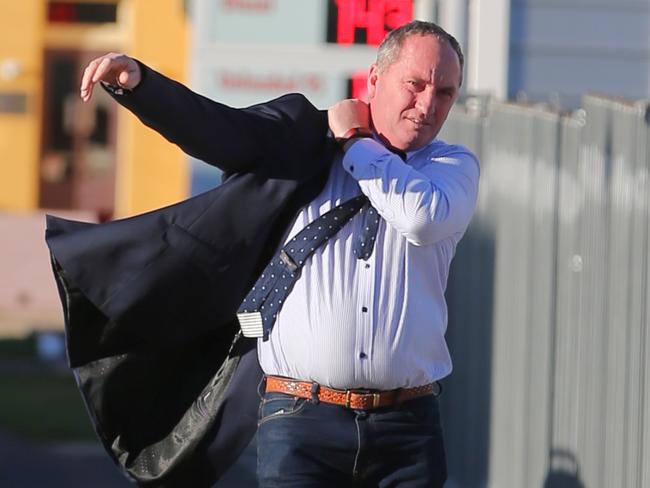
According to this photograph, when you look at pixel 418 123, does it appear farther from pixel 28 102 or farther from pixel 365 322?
pixel 28 102

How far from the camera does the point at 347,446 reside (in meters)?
4.10

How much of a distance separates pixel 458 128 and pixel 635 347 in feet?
9.12

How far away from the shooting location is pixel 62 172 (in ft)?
69.8

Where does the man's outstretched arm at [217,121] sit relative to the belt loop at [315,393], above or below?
above

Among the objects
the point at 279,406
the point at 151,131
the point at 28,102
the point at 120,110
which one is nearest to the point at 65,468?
the point at 279,406

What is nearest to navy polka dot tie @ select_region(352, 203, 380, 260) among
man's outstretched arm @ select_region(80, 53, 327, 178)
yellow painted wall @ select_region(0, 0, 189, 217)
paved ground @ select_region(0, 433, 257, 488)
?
man's outstretched arm @ select_region(80, 53, 327, 178)

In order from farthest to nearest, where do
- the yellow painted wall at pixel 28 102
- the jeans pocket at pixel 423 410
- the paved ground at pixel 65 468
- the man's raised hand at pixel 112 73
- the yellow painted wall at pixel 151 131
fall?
the yellow painted wall at pixel 28 102, the yellow painted wall at pixel 151 131, the paved ground at pixel 65 468, the jeans pocket at pixel 423 410, the man's raised hand at pixel 112 73

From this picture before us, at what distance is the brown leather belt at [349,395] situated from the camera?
13.5 ft

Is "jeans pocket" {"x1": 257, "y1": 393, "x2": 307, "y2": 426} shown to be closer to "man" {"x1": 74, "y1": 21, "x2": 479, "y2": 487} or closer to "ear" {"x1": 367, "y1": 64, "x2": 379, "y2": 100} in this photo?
"man" {"x1": 74, "y1": 21, "x2": 479, "y2": 487}

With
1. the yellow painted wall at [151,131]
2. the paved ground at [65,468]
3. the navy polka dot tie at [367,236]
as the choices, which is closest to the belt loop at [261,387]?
the navy polka dot tie at [367,236]

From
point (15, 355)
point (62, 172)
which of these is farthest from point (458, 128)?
point (62, 172)

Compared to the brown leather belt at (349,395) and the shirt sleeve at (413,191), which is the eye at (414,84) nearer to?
the shirt sleeve at (413,191)

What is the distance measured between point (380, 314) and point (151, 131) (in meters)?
16.2

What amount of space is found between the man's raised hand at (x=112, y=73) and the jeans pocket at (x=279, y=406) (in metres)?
0.89
